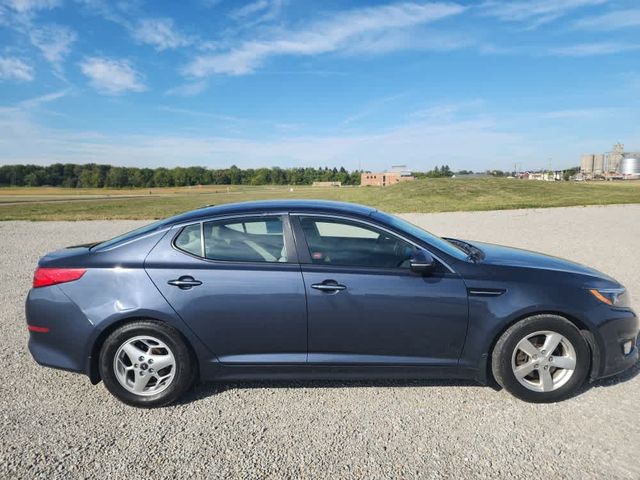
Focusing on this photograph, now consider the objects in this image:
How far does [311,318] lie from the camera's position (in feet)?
9.24

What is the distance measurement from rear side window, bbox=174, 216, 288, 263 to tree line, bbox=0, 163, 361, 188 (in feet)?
381

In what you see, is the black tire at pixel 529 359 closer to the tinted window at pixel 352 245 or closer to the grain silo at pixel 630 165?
the tinted window at pixel 352 245

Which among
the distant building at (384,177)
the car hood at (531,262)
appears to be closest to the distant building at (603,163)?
the distant building at (384,177)

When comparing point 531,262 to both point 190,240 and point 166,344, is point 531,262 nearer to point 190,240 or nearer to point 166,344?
point 190,240

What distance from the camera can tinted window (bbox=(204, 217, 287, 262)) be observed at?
294 cm

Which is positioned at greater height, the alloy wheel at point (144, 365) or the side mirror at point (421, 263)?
the side mirror at point (421, 263)

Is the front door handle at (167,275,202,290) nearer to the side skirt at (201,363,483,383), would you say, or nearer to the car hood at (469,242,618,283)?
the side skirt at (201,363,483,383)

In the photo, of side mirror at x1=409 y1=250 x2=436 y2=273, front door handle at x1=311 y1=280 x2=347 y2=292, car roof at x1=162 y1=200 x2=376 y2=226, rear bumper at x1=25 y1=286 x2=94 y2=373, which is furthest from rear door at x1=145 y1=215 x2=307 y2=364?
side mirror at x1=409 y1=250 x2=436 y2=273

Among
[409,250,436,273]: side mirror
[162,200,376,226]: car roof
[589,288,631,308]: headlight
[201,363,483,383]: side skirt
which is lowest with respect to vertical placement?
[201,363,483,383]: side skirt

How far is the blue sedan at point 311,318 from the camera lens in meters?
2.81

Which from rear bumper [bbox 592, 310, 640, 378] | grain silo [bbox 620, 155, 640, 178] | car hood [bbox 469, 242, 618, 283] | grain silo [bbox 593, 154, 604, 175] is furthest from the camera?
grain silo [bbox 593, 154, 604, 175]

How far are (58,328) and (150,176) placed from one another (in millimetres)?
123029

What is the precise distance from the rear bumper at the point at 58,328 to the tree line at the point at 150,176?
11569cm

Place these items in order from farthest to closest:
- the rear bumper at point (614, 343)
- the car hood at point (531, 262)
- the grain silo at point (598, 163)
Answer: the grain silo at point (598, 163) → the car hood at point (531, 262) → the rear bumper at point (614, 343)
